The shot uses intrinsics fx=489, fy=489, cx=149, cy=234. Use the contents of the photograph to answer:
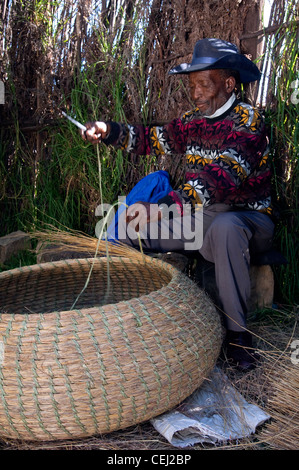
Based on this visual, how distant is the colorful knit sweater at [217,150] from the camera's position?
2039mm

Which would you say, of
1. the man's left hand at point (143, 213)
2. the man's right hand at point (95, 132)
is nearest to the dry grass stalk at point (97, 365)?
the man's left hand at point (143, 213)

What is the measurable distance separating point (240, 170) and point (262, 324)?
2.57ft

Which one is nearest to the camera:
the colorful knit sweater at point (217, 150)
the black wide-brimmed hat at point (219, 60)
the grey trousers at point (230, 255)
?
the grey trousers at point (230, 255)

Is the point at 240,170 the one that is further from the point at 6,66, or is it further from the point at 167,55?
the point at 6,66

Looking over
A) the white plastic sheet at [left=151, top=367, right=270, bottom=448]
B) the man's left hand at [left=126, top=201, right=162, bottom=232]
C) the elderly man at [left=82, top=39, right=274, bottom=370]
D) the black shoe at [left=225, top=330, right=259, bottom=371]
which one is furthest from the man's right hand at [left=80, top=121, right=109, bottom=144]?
the white plastic sheet at [left=151, top=367, right=270, bottom=448]

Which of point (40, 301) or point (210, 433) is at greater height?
point (40, 301)

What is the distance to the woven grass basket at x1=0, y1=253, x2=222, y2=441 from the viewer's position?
1430 millimetres

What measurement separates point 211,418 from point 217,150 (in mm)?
1195

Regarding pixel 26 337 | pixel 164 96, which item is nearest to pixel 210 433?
pixel 26 337

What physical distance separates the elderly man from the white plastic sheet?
0.22 metres

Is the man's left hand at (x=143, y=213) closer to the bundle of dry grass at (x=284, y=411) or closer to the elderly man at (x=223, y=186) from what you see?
the elderly man at (x=223, y=186)

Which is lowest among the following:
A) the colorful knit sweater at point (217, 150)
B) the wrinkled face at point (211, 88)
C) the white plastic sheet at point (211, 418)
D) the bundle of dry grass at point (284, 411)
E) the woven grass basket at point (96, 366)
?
the white plastic sheet at point (211, 418)

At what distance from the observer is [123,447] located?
1551 millimetres

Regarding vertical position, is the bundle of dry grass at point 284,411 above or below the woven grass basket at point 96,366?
below
